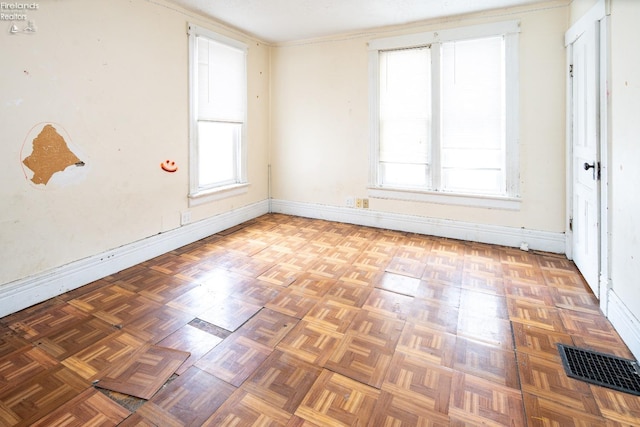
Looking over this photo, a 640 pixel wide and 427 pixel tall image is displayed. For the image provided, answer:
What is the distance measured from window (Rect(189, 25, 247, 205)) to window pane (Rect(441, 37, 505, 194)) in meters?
2.61

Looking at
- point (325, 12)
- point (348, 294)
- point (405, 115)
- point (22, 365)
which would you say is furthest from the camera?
point (405, 115)

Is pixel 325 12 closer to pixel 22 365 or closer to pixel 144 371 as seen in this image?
pixel 144 371

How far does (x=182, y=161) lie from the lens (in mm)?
3863

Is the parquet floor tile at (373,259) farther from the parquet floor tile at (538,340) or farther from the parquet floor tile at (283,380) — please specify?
the parquet floor tile at (283,380)

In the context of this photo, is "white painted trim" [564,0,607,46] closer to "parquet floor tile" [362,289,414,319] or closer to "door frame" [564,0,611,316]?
"door frame" [564,0,611,316]

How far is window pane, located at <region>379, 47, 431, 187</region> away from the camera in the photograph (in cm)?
424

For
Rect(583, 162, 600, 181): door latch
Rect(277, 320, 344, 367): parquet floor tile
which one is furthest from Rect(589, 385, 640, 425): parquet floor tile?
Rect(583, 162, 600, 181): door latch

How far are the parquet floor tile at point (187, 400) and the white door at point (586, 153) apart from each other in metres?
2.84

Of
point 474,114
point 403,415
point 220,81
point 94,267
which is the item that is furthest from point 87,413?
point 474,114

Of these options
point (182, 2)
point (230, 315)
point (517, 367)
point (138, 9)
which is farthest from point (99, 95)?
point (517, 367)

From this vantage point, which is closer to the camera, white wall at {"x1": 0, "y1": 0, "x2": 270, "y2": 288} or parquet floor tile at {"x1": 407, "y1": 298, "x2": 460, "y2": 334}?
parquet floor tile at {"x1": 407, "y1": 298, "x2": 460, "y2": 334}

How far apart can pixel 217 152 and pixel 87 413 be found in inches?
131

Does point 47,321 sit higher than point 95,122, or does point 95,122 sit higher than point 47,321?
point 95,122

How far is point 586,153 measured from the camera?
2973 mm
